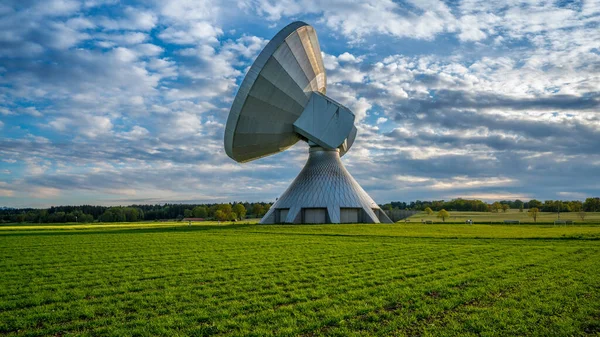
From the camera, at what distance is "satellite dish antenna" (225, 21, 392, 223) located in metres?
31.6

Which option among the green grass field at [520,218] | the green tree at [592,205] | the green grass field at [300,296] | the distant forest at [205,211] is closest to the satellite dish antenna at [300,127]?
the green grass field at [300,296]

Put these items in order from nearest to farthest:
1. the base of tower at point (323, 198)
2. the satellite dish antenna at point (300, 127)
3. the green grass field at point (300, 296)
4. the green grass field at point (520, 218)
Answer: the green grass field at point (300, 296), the satellite dish antenna at point (300, 127), the base of tower at point (323, 198), the green grass field at point (520, 218)

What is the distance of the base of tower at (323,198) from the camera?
45.9m

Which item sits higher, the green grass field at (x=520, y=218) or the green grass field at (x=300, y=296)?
the green grass field at (x=520, y=218)

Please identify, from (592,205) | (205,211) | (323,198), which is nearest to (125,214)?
(205,211)

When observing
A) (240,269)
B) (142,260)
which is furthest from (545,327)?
(142,260)

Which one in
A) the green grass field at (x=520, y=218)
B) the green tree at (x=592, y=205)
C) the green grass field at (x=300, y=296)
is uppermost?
the green tree at (x=592, y=205)

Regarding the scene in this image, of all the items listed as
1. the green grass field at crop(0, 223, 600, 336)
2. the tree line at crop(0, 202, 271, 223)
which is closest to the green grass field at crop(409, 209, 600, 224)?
the tree line at crop(0, 202, 271, 223)

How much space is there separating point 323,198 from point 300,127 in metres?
8.94

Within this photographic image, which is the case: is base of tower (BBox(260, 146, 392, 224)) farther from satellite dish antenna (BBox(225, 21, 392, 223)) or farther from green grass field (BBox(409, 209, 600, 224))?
green grass field (BBox(409, 209, 600, 224))

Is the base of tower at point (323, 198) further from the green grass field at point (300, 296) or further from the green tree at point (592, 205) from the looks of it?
Result: the green tree at point (592, 205)

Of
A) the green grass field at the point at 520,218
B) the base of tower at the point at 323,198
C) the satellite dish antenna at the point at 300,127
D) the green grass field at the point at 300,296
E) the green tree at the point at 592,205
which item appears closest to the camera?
the green grass field at the point at 300,296

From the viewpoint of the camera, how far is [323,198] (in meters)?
46.2

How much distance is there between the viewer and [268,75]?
103 feet
